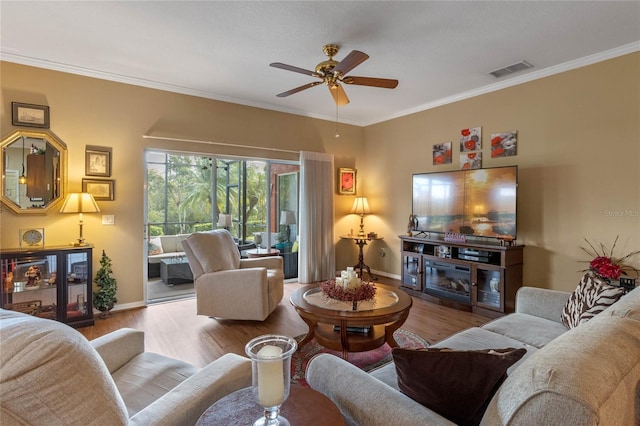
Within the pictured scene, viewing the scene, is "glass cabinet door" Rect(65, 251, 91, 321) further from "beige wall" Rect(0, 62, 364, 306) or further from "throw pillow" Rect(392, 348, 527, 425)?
"throw pillow" Rect(392, 348, 527, 425)

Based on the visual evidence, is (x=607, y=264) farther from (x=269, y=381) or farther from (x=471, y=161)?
(x=269, y=381)

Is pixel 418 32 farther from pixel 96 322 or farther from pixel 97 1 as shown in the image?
pixel 96 322

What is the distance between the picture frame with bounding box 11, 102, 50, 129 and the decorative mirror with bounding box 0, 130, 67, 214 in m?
0.09

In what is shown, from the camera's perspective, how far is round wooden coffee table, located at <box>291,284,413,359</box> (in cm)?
236

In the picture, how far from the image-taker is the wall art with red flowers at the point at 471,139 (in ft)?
14.4

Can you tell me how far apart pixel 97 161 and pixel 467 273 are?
4.64 m

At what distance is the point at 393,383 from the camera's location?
1.54 m

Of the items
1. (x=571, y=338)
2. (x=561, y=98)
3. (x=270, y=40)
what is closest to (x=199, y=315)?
(x=270, y=40)

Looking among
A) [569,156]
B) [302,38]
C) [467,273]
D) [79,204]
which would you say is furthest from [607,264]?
[79,204]

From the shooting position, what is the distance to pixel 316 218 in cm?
542

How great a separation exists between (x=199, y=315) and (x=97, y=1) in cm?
302

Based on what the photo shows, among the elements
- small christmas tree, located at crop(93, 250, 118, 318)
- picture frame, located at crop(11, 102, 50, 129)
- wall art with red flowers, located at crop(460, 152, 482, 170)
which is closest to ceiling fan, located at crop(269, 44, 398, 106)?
wall art with red flowers, located at crop(460, 152, 482, 170)

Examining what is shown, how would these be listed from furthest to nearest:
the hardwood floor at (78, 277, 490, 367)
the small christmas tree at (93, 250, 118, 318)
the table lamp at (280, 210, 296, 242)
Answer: the table lamp at (280, 210, 296, 242) < the small christmas tree at (93, 250, 118, 318) < the hardwood floor at (78, 277, 490, 367)

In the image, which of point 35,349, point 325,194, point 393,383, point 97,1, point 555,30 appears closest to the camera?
point 35,349
